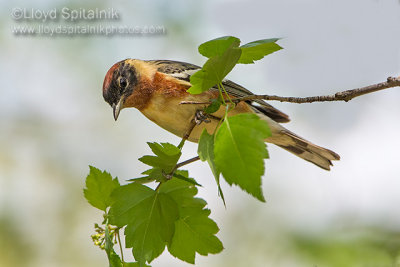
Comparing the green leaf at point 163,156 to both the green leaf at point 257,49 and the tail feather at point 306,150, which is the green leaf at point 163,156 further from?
the tail feather at point 306,150

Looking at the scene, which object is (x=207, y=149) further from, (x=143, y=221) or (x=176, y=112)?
(x=176, y=112)

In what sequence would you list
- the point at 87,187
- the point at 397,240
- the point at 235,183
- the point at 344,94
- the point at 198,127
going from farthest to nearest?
the point at 198,127 → the point at 397,240 → the point at 87,187 → the point at 344,94 → the point at 235,183

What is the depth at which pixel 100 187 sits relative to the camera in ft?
7.47

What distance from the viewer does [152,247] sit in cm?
211

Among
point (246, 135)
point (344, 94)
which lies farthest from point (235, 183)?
point (344, 94)

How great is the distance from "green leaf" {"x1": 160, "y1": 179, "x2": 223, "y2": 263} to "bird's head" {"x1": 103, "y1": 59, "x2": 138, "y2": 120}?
2.29 metres

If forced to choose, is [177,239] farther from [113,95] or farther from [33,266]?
[33,266]

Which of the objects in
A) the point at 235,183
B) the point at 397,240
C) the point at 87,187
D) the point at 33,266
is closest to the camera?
the point at 235,183

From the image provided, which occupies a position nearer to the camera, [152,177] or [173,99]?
[152,177]

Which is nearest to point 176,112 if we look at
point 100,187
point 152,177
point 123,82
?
point 123,82

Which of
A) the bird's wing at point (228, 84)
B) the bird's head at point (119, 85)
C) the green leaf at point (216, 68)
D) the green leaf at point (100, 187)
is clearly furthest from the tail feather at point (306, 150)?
the green leaf at point (216, 68)

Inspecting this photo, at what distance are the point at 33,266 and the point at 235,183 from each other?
5753 millimetres

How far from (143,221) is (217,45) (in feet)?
2.65

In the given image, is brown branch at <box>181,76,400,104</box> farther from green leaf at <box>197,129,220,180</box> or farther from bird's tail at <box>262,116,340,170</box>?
bird's tail at <box>262,116,340,170</box>
